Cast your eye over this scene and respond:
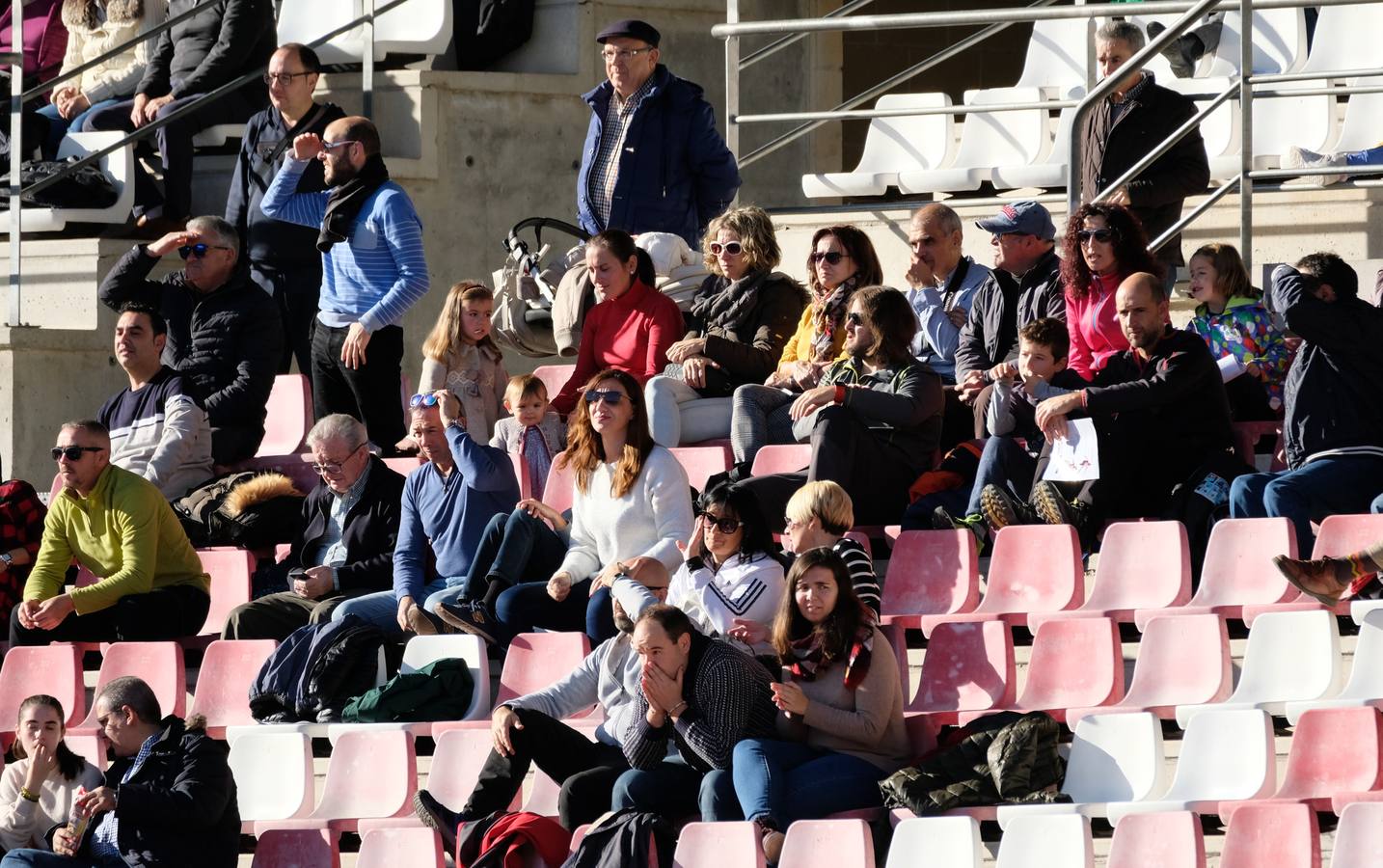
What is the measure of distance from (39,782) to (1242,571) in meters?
3.41

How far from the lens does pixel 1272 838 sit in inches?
245

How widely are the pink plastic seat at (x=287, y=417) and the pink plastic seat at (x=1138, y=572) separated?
3376mm

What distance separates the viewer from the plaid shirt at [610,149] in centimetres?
976

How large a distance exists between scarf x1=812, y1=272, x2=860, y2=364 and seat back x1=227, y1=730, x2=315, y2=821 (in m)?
2.07

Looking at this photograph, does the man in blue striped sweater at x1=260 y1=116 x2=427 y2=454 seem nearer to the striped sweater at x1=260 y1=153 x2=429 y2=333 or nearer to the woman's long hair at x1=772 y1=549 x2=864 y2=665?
the striped sweater at x1=260 y1=153 x2=429 y2=333

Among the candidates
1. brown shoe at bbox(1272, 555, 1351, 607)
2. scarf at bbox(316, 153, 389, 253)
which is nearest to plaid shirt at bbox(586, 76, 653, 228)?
scarf at bbox(316, 153, 389, 253)

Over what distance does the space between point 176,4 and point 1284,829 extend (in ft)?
23.5

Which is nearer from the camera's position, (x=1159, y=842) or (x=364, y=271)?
(x=1159, y=842)

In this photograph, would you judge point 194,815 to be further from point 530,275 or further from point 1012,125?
point 1012,125

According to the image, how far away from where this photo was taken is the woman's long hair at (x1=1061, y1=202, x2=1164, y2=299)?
8195mm

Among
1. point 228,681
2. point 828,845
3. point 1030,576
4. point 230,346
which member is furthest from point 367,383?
point 828,845

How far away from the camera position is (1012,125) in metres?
11.0

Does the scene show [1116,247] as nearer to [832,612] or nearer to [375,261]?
[832,612]

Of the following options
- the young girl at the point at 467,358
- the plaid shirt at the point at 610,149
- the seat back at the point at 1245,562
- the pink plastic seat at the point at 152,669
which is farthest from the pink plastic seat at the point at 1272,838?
the plaid shirt at the point at 610,149
